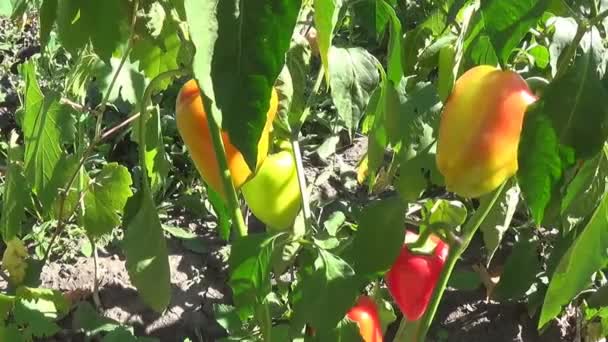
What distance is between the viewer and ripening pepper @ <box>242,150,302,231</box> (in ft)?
3.28

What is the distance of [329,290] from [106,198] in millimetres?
509

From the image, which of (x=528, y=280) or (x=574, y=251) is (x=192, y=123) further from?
(x=528, y=280)

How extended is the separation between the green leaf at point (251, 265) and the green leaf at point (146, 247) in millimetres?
76

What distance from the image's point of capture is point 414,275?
1.07 metres

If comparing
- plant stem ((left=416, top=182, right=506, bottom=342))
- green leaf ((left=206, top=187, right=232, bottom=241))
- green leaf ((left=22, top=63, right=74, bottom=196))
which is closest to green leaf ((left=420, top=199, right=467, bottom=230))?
plant stem ((left=416, top=182, right=506, bottom=342))

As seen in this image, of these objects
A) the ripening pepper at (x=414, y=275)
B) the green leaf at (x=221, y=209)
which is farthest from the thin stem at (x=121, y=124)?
the ripening pepper at (x=414, y=275)

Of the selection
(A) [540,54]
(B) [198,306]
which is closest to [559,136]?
(A) [540,54]

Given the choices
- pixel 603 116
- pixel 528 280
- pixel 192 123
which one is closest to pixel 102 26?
pixel 192 123

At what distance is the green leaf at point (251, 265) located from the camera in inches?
36.8

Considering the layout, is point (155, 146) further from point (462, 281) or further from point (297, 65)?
point (462, 281)

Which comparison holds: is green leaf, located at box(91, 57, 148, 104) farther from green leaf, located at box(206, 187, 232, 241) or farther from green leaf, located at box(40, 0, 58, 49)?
green leaf, located at box(40, 0, 58, 49)

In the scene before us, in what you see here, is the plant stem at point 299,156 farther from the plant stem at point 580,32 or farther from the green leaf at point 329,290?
the plant stem at point 580,32

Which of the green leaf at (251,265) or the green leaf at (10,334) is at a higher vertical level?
the green leaf at (251,265)

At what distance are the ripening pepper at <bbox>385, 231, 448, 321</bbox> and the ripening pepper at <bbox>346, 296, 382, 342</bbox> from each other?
52 millimetres
